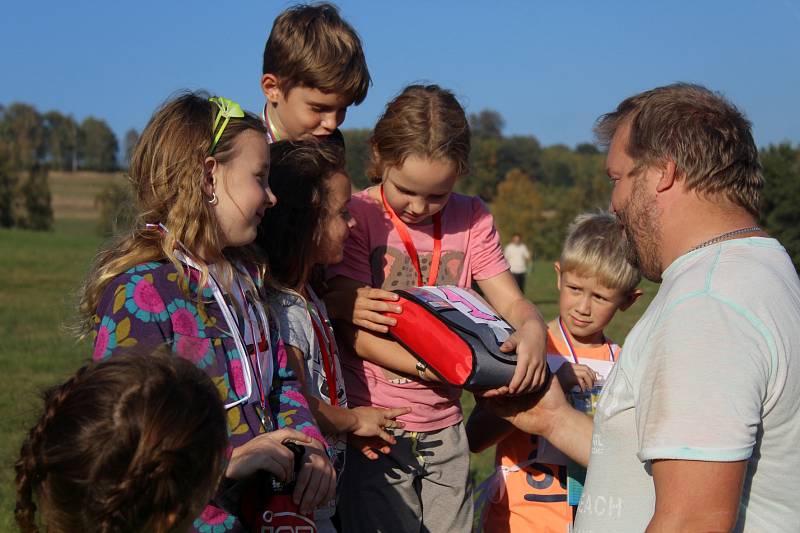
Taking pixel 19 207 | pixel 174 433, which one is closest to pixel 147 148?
pixel 174 433

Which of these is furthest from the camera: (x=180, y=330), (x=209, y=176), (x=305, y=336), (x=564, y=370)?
(x=564, y=370)

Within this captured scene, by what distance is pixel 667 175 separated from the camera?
7.52 feet

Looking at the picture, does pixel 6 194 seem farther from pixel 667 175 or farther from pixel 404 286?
pixel 667 175

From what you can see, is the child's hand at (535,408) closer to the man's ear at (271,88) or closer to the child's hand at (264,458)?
the child's hand at (264,458)

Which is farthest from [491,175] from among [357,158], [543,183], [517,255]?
[357,158]

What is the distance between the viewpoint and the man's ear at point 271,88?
3738 millimetres

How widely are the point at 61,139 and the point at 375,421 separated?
102113mm

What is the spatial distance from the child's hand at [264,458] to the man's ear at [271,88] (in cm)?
171

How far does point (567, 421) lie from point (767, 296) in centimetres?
141

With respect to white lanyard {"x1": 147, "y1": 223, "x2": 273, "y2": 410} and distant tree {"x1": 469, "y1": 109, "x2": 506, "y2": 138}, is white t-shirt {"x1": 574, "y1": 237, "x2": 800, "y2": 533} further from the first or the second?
distant tree {"x1": 469, "y1": 109, "x2": 506, "y2": 138}

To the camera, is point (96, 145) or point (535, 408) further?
point (96, 145)

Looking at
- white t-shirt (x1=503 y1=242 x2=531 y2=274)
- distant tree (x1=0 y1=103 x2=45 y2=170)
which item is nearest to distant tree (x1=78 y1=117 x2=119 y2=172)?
distant tree (x1=0 y1=103 x2=45 y2=170)

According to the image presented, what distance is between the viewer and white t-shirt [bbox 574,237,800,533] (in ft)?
6.45

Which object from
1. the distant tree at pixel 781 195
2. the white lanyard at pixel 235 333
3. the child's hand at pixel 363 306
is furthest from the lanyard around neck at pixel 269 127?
the distant tree at pixel 781 195
